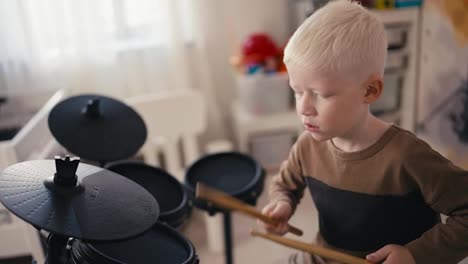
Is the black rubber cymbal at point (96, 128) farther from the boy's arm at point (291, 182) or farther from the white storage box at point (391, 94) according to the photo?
the white storage box at point (391, 94)

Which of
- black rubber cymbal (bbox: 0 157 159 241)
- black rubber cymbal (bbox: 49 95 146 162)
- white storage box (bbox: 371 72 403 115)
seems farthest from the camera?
white storage box (bbox: 371 72 403 115)

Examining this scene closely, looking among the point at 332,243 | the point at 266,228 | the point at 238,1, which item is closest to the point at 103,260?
the point at 266,228

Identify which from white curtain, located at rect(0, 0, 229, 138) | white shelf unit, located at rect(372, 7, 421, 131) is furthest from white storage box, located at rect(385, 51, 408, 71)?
white curtain, located at rect(0, 0, 229, 138)

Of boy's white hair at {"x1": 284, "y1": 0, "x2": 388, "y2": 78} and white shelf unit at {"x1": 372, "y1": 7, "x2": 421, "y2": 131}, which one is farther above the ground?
boy's white hair at {"x1": 284, "y1": 0, "x2": 388, "y2": 78}

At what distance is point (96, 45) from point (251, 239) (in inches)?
35.3

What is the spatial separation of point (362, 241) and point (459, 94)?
0.71 meters

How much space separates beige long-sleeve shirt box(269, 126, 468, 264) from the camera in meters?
0.65

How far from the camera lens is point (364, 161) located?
71 centimetres

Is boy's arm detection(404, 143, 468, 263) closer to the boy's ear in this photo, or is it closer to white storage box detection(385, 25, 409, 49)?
the boy's ear

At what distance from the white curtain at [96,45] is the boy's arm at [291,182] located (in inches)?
40.1

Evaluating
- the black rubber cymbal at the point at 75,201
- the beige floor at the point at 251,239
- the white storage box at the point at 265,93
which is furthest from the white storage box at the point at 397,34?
the black rubber cymbal at the point at 75,201

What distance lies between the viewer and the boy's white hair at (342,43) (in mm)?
634

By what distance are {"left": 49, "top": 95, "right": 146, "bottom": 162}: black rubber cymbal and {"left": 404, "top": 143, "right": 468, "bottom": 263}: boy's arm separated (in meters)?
0.55

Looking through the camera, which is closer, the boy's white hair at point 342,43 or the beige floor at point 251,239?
the boy's white hair at point 342,43
